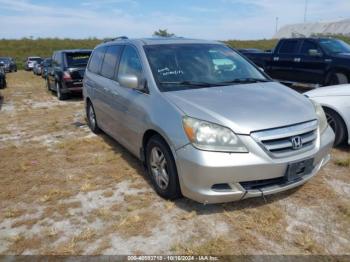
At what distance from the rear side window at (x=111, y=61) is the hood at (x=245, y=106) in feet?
5.67

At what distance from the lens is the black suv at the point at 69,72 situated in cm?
1090

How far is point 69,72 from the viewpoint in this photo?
10.9 metres

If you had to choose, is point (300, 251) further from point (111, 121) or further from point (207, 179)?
point (111, 121)

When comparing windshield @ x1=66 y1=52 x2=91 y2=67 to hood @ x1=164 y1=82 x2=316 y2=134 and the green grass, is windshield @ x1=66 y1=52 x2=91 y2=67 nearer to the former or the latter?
hood @ x1=164 y1=82 x2=316 y2=134

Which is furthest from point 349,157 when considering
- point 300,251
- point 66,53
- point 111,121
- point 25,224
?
point 66,53

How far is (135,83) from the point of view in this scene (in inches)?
154

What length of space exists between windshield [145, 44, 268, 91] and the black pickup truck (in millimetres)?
5614

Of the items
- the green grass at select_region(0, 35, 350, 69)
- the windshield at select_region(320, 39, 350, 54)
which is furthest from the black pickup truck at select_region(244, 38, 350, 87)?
the green grass at select_region(0, 35, 350, 69)

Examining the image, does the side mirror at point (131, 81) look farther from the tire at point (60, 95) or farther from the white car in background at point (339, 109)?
the tire at point (60, 95)

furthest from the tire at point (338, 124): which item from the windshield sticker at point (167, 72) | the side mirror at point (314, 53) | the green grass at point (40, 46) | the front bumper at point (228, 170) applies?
the green grass at point (40, 46)

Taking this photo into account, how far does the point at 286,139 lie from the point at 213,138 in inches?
28.2

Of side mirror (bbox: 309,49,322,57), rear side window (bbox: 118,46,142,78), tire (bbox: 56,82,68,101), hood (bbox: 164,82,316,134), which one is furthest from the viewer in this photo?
tire (bbox: 56,82,68,101)

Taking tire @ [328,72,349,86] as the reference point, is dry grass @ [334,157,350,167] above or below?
below

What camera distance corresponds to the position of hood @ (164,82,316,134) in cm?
312
